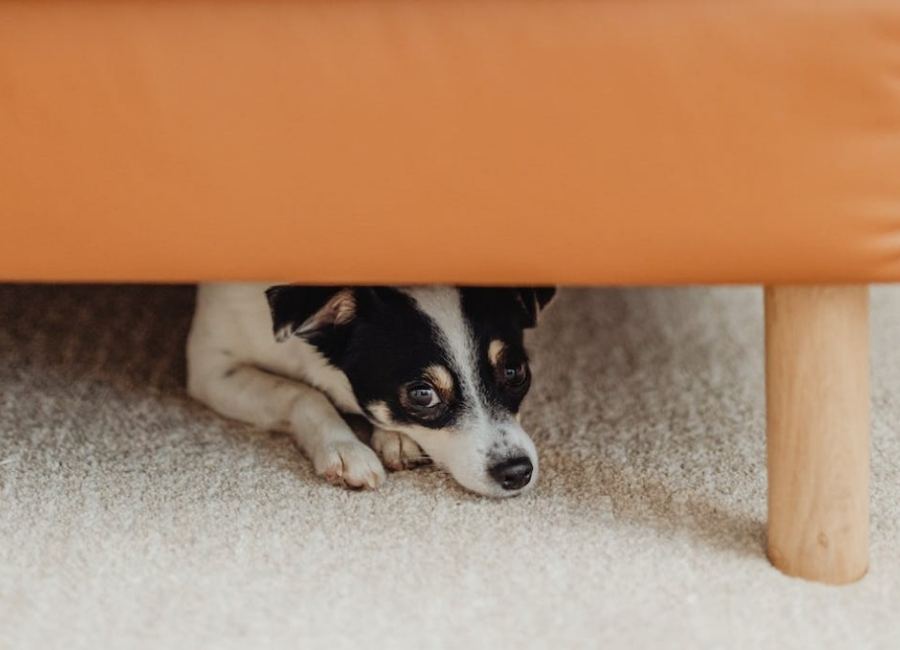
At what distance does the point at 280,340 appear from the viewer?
1.41 meters

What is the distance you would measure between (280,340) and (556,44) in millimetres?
578

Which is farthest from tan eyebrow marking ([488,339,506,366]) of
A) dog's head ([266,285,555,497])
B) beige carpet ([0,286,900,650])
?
beige carpet ([0,286,900,650])

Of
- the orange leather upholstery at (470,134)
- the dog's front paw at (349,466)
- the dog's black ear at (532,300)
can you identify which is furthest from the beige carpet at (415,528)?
the orange leather upholstery at (470,134)

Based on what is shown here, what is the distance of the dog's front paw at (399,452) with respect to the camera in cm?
141

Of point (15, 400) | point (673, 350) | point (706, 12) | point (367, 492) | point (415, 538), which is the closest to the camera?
point (706, 12)

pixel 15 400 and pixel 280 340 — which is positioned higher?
pixel 280 340

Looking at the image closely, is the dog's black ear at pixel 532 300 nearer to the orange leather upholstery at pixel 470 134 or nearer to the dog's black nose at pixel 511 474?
the dog's black nose at pixel 511 474

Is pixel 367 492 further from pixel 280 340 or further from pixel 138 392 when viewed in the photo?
pixel 138 392

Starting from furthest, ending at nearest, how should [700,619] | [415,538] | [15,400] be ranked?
[15,400] → [415,538] → [700,619]

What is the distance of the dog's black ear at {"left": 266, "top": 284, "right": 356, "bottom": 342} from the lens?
4.52 feet

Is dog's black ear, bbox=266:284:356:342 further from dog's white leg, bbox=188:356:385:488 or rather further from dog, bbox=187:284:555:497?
dog's white leg, bbox=188:356:385:488

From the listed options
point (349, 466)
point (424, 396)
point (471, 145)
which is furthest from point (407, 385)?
point (471, 145)

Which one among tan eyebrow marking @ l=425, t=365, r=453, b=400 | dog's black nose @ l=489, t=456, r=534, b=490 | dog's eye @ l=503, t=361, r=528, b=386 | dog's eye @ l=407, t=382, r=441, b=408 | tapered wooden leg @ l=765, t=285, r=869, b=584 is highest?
tapered wooden leg @ l=765, t=285, r=869, b=584

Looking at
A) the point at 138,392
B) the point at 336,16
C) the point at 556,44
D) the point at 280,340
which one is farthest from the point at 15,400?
the point at 556,44
